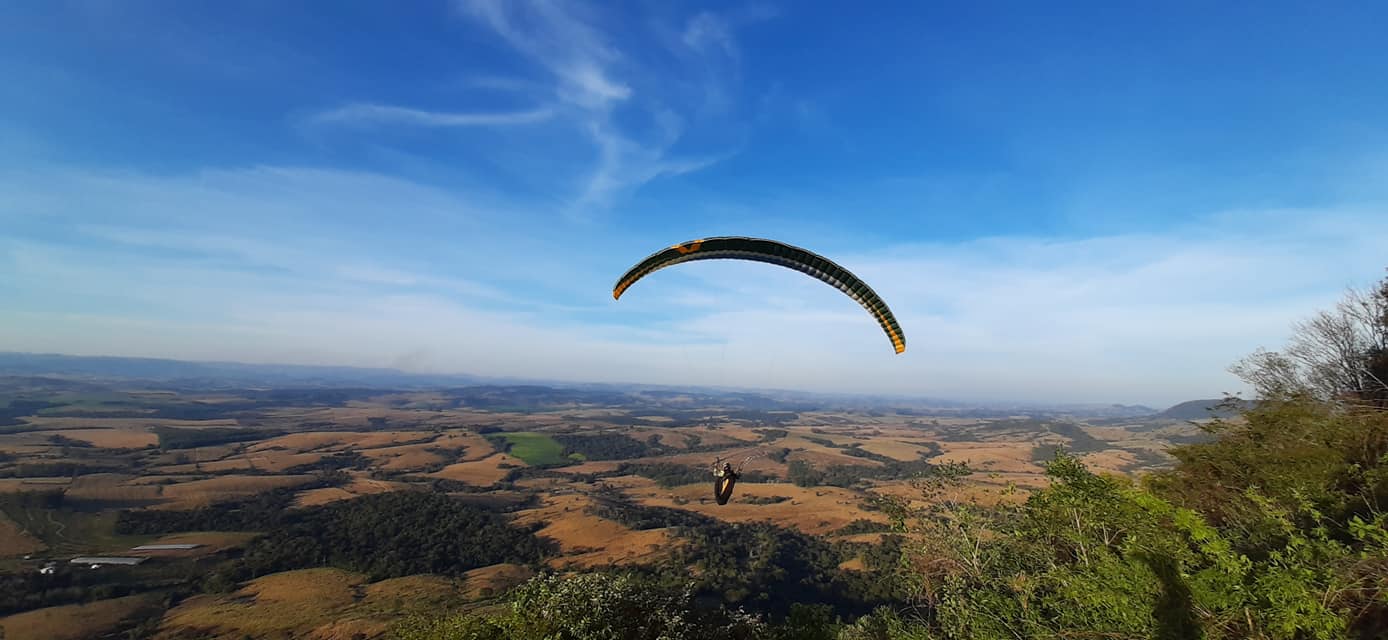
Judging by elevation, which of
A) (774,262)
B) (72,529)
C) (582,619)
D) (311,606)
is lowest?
(72,529)

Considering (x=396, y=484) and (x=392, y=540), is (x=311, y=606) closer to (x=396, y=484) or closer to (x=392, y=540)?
(x=392, y=540)

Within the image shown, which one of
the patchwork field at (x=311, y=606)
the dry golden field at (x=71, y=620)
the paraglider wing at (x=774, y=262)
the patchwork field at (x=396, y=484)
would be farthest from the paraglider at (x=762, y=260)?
the dry golden field at (x=71, y=620)

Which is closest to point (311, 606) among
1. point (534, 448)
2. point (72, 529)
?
point (72, 529)

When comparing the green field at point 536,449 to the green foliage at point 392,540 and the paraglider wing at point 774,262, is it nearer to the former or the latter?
the green foliage at point 392,540

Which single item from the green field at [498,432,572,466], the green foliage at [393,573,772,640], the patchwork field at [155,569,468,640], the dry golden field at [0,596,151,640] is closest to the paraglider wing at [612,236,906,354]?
the green foliage at [393,573,772,640]

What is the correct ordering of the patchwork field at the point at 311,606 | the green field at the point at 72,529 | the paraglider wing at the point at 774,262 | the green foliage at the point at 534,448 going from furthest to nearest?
the green foliage at the point at 534,448, the green field at the point at 72,529, the patchwork field at the point at 311,606, the paraglider wing at the point at 774,262

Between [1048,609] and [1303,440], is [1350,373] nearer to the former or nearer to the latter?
[1303,440]
